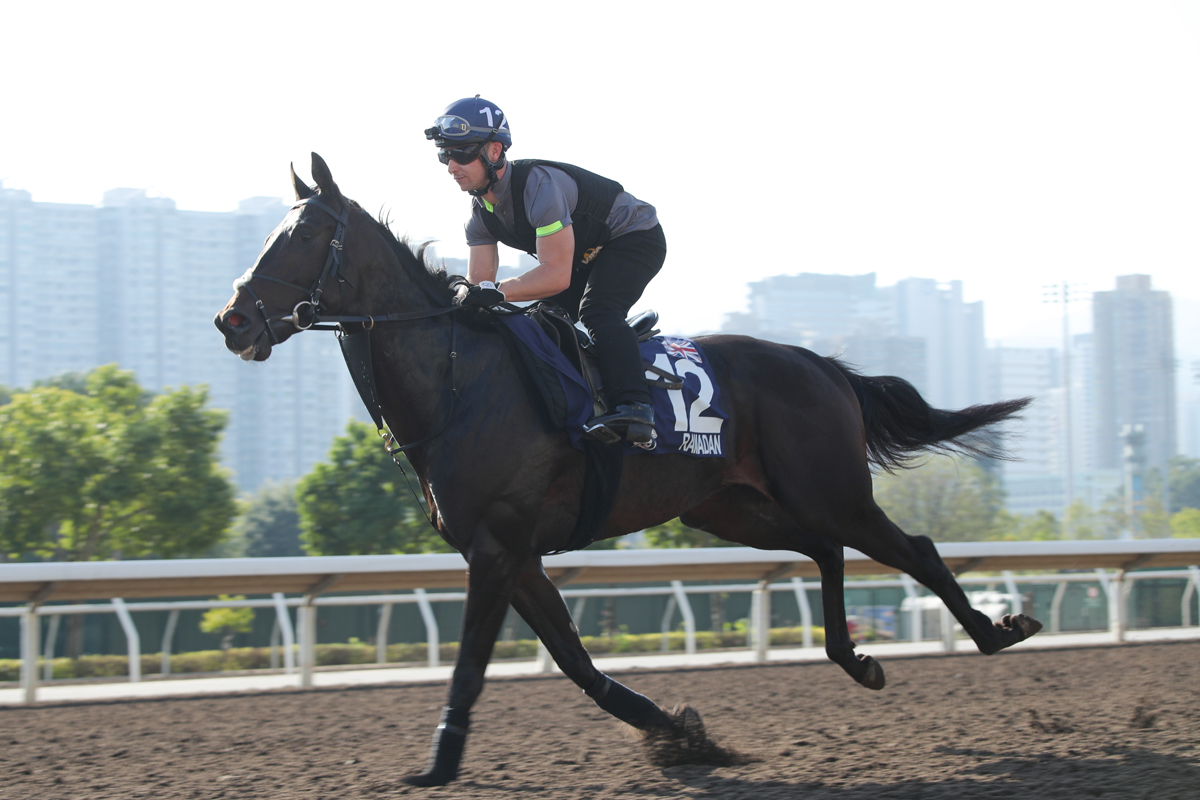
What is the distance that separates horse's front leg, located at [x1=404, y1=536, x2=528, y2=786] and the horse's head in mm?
1022

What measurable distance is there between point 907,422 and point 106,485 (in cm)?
3441

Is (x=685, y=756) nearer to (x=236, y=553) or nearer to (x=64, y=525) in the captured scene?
(x=64, y=525)

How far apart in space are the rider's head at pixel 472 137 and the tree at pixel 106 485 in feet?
111

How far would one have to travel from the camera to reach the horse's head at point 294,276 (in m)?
3.77

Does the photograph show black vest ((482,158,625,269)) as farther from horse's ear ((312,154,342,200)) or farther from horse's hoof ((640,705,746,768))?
horse's hoof ((640,705,746,768))

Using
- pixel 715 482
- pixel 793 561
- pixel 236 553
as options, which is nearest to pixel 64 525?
pixel 793 561

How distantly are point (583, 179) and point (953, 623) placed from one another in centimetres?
622

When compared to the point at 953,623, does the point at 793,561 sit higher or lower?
higher

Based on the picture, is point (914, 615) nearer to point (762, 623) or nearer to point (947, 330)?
point (762, 623)

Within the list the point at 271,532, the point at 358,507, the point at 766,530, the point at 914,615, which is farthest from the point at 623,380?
the point at 271,532

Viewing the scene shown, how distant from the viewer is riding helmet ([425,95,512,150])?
429 centimetres

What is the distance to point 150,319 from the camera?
141000 millimetres

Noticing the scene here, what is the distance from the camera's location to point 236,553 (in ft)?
268

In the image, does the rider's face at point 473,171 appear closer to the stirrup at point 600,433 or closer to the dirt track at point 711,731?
the stirrup at point 600,433
